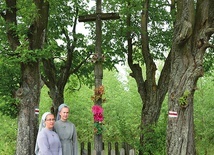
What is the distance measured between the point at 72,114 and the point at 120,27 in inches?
598

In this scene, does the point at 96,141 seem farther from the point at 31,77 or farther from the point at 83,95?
the point at 83,95

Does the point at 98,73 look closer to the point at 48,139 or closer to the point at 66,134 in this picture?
the point at 66,134

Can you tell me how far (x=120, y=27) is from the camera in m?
17.2

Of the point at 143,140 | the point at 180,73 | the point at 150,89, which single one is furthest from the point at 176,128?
the point at 150,89

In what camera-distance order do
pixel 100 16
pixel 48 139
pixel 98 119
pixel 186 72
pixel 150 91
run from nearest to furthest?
pixel 48 139
pixel 186 72
pixel 98 119
pixel 100 16
pixel 150 91

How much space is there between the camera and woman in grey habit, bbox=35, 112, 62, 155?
7441 mm

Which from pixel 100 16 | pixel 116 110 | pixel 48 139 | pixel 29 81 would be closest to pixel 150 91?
pixel 100 16

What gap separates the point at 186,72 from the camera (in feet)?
33.2

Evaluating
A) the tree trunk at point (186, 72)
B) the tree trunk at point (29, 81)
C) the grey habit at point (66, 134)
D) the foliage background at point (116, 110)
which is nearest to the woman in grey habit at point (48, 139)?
the grey habit at point (66, 134)

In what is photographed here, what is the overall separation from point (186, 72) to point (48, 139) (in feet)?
14.1

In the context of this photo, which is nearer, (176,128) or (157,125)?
(176,128)

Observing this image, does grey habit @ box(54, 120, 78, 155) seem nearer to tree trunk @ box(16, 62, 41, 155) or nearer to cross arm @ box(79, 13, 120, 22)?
tree trunk @ box(16, 62, 41, 155)

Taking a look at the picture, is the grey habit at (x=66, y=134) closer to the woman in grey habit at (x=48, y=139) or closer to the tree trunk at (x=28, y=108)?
the woman in grey habit at (x=48, y=139)

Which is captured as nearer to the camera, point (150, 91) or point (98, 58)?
point (98, 58)
